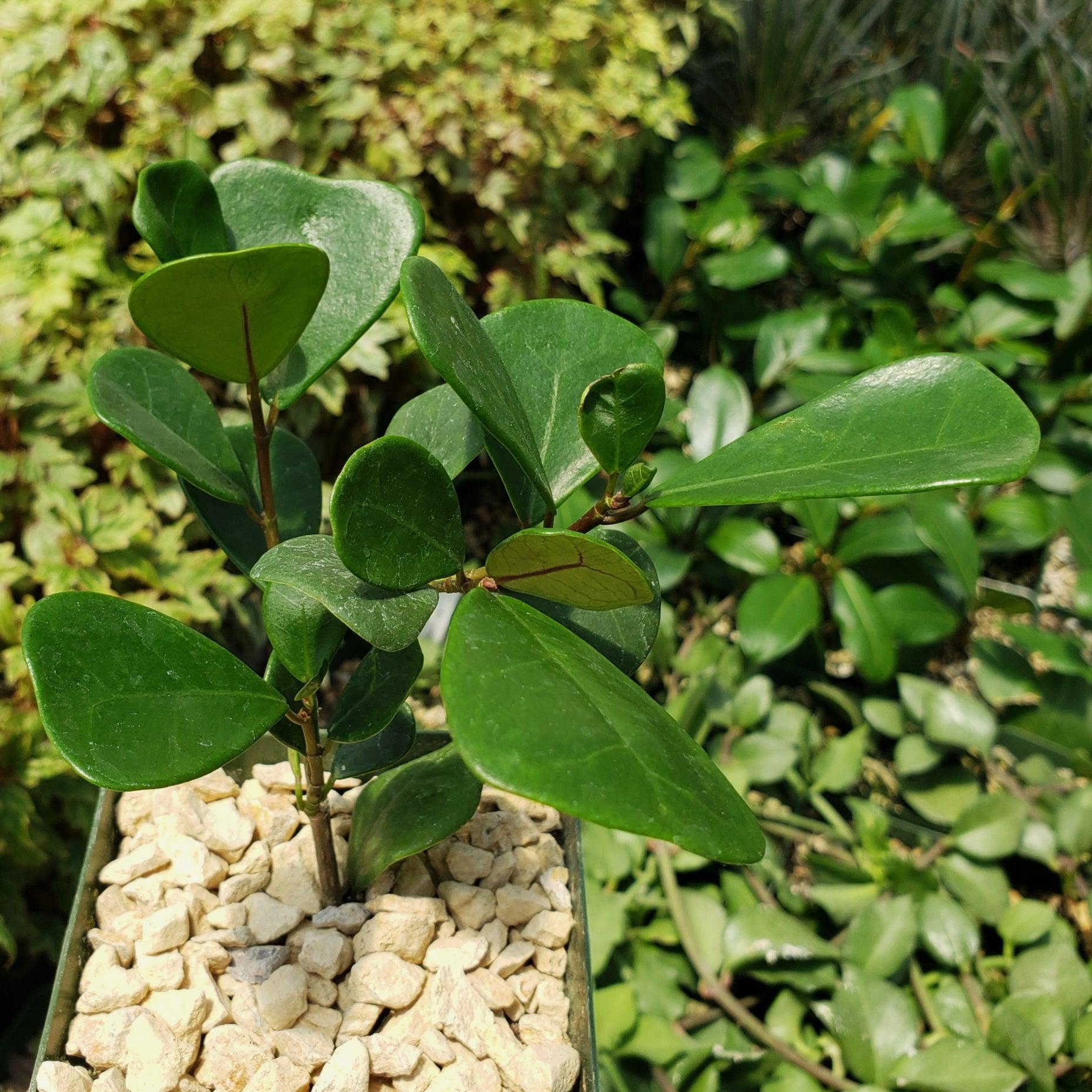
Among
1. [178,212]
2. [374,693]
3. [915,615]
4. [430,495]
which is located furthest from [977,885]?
[178,212]

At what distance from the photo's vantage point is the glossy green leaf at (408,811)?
2.26ft

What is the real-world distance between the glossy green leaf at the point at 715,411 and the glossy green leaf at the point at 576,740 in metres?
1.44

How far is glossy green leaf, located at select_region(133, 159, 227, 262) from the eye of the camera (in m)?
0.54

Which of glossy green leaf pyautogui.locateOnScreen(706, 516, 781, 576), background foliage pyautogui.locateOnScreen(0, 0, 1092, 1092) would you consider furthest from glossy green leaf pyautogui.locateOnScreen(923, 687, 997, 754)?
glossy green leaf pyautogui.locateOnScreen(706, 516, 781, 576)

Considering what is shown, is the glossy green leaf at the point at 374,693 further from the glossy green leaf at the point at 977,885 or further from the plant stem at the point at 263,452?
the glossy green leaf at the point at 977,885

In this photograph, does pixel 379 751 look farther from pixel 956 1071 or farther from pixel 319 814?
pixel 956 1071

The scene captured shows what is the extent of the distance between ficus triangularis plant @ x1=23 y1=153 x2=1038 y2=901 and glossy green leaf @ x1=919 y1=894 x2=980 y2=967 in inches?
45.2

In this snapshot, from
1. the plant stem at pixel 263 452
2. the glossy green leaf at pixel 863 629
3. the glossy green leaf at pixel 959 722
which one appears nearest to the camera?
the plant stem at pixel 263 452

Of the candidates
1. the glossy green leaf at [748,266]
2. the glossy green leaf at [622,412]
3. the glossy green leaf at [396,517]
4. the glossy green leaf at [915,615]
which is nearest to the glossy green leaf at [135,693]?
the glossy green leaf at [396,517]

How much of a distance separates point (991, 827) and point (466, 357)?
148cm

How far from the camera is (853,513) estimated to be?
2.06 metres

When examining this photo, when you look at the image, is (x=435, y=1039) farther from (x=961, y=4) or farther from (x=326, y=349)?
(x=961, y=4)

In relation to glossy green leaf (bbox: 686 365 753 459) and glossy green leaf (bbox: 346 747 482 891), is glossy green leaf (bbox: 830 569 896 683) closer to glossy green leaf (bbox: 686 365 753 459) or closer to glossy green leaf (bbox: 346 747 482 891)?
glossy green leaf (bbox: 686 365 753 459)

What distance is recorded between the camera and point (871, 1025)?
1.34 meters
